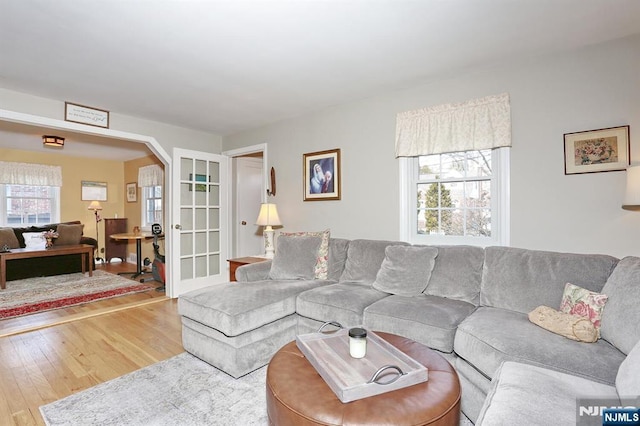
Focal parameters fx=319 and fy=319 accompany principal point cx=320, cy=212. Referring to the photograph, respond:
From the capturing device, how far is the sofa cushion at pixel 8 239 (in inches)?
206

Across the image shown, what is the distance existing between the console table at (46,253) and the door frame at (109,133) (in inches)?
84.9

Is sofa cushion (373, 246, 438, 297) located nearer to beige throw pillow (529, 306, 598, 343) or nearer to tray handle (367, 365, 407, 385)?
beige throw pillow (529, 306, 598, 343)

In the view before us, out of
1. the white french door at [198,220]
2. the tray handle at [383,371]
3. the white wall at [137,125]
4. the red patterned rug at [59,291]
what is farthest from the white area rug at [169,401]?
the white wall at [137,125]

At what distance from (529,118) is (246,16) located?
2278 mm

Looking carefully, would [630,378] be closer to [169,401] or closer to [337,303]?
[337,303]

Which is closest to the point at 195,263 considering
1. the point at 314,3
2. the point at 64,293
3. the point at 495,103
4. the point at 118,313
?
the point at 118,313

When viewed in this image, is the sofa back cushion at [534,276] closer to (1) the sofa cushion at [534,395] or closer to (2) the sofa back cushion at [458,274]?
(2) the sofa back cushion at [458,274]

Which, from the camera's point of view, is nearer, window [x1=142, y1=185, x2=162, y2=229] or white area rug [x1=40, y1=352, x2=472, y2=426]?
white area rug [x1=40, y1=352, x2=472, y2=426]

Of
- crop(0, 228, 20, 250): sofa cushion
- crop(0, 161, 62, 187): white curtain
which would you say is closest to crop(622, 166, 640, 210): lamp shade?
crop(0, 228, 20, 250): sofa cushion

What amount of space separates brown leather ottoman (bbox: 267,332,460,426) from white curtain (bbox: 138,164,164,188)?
19.5 feet

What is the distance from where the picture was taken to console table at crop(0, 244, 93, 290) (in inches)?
183

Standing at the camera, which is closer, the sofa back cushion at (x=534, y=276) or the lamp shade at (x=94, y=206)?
the sofa back cushion at (x=534, y=276)

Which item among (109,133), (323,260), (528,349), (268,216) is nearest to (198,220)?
(268,216)

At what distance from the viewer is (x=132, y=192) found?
7.19m
